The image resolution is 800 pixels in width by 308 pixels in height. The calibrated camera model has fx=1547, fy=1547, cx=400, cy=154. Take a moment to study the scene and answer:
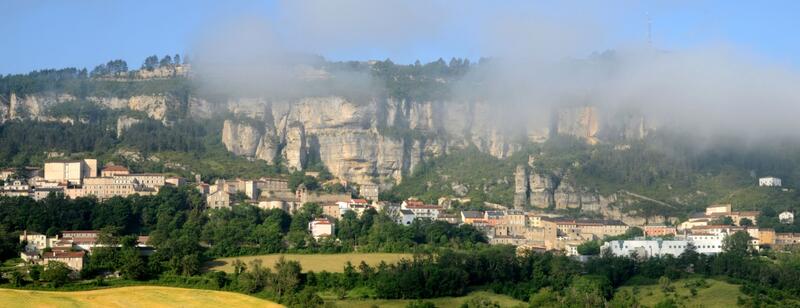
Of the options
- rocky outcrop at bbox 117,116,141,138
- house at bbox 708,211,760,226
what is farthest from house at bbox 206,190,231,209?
house at bbox 708,211,760,226

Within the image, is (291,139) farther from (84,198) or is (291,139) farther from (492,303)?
(492,303)

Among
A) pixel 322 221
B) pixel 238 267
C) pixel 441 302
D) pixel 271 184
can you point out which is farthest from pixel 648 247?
pixel 271 184

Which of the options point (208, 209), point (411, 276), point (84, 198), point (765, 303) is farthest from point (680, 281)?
point (84, 198)

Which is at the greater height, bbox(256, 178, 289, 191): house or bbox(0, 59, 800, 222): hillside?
bbox(0, 59, 800, 222): hillside

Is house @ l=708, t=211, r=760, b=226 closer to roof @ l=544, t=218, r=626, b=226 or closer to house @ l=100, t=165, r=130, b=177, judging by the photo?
roof @ l=544, t=218, r=626, b=226

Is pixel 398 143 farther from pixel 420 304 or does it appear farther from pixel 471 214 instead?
pixel 420 304

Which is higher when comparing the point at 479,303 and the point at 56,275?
the point at 56,275
